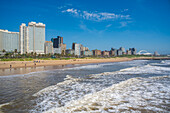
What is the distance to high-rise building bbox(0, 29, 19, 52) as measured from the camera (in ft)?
449

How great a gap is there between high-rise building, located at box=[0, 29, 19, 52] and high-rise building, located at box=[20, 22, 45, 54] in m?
19.3

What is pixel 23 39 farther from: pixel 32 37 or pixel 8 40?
pixel 8 40

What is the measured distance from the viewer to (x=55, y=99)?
7.63 m

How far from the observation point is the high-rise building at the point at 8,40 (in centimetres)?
13700

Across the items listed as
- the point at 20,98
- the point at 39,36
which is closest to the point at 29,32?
the point at 39,36

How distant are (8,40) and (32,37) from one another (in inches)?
1098

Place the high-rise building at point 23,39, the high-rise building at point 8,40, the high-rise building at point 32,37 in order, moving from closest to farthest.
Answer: the high-rise building at point 23,39 → the high-rise building at point 32,37 → the high-rise building at point 8,40

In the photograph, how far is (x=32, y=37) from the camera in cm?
14025

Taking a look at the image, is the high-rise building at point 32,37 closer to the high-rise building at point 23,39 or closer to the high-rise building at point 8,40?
the high-rise building at point 23,39

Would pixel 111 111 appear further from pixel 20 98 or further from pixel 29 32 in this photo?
pixel 29 32

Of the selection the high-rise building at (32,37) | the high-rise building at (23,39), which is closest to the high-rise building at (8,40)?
the high-rise building at (23,39)

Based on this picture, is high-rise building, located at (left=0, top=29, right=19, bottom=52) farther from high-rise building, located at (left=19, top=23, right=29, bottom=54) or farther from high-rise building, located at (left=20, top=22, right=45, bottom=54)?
high-rise building, located at (left=20, top=22, right=45, bottom=54)

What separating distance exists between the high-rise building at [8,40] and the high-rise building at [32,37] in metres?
19.3

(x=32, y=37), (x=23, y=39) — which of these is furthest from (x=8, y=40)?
(x=32, y=37)
